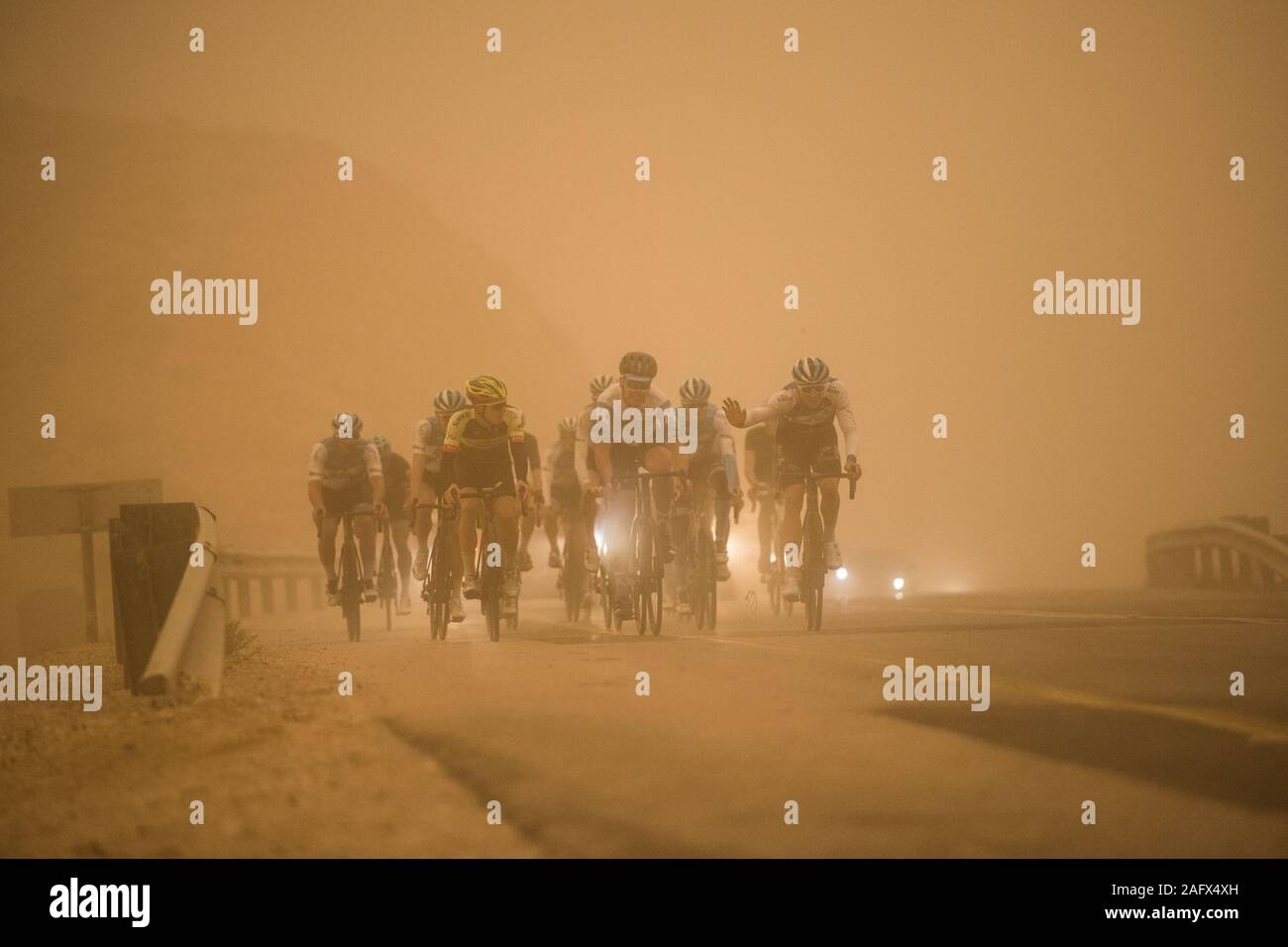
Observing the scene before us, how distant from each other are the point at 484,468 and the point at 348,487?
8.33 ft

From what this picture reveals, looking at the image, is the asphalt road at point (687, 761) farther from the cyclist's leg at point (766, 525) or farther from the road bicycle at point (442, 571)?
the cyclist's leg at point (766, 525)

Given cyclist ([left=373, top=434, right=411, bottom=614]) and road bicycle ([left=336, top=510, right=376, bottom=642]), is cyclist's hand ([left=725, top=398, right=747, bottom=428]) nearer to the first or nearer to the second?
road bicycle ([left=336, top=510, right=376, bottom=642])

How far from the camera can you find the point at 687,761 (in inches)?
220

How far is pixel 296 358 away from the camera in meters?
105

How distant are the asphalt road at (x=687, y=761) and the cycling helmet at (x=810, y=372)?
387 cm

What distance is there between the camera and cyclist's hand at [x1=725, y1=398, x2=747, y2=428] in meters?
12.8

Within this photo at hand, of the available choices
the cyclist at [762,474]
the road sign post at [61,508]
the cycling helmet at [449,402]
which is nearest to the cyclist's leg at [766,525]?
the cyclist at [762,474]

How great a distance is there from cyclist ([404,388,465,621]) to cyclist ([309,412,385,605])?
439 millimetres

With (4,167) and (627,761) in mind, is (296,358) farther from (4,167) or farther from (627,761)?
(627,761)

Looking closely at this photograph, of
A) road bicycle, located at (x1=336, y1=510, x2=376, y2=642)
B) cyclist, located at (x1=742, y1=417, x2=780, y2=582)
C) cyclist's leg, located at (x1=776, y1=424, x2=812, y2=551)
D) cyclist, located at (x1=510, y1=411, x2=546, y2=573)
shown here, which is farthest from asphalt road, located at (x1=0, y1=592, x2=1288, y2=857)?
cyclist, located at (x1=742, y1=417, x2=780, y2=582)

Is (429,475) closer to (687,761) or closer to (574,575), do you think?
(574,575)

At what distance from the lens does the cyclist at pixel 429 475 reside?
14086mm

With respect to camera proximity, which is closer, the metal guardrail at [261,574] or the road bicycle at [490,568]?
the road bicycle at [490,568]

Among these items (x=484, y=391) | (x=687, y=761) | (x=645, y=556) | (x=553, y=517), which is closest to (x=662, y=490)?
(x=645, y=556)
